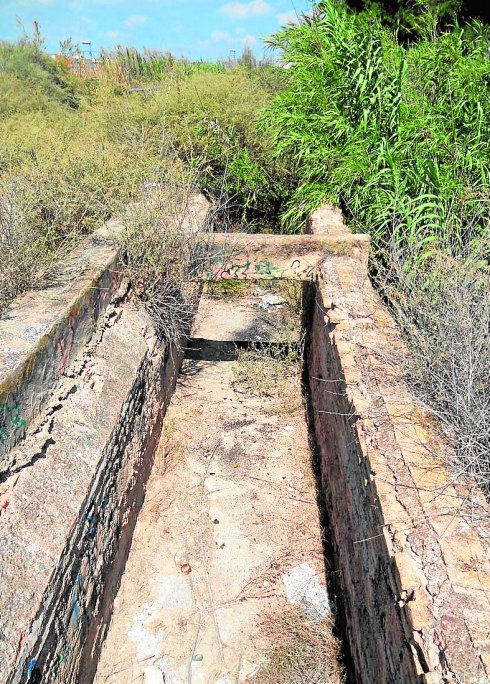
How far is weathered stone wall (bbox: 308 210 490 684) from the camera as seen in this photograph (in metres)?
1.73

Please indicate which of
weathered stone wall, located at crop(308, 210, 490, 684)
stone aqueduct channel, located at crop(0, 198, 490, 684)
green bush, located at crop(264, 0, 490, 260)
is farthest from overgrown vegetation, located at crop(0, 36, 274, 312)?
weathered stone wall, located at crop(308, 210, 490, 684)

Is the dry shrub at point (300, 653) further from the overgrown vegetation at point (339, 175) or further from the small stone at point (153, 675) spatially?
the overgrown vegetation at point (339, 175)

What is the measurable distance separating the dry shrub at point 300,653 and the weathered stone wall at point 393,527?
138 mm

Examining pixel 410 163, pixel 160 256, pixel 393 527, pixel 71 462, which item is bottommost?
pixel 71 462

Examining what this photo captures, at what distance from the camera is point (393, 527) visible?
2066 millimetres

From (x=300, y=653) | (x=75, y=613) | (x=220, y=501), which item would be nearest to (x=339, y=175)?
(x=220, y=501)

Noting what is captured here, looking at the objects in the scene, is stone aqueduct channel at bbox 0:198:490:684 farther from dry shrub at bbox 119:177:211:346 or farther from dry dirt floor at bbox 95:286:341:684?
dry shrub at bbox 119:177:211:346

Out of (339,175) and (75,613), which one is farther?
(339,175)

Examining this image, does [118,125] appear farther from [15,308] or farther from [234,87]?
[15,308]

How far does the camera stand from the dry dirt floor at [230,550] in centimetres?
286

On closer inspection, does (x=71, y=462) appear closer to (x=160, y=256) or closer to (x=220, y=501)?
(x=220, y=501)

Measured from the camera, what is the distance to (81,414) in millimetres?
3070

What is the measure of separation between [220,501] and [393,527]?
202cm

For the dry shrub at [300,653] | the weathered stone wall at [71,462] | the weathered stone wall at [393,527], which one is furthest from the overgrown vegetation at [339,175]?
the dry shrub at [300,653]
